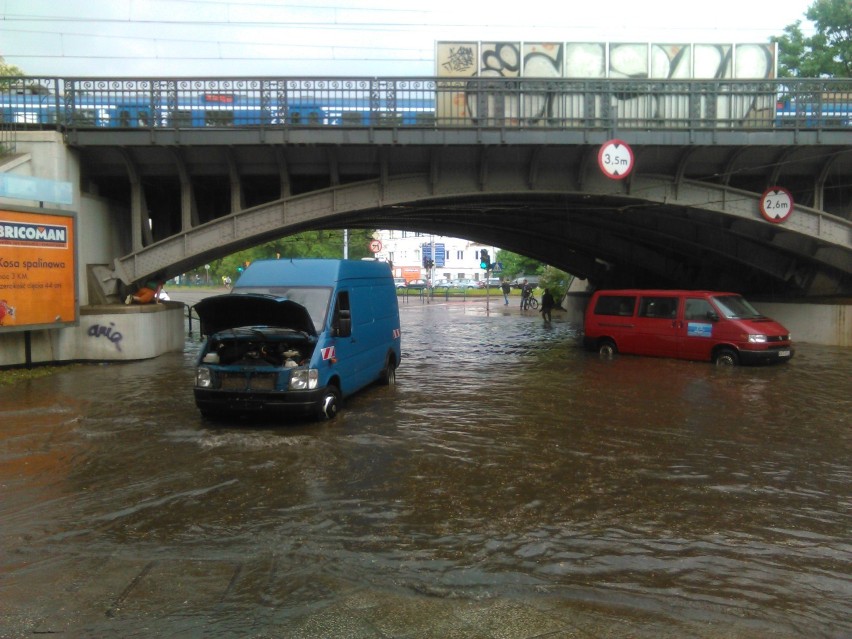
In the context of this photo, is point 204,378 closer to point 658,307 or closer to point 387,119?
point 387,119

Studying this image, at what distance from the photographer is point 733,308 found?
15.6m

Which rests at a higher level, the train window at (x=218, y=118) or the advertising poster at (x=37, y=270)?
the train window at (x=218, y=118)

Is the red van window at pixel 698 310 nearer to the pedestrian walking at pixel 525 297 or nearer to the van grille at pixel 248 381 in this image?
the van grille at pixel 248 381

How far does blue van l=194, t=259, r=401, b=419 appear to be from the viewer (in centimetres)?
885

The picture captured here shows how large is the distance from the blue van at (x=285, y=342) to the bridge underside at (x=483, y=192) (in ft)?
23.4

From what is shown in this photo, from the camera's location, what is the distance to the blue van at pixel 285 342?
348 inches

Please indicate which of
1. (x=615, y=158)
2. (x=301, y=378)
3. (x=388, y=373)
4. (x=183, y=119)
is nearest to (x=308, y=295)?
(x=301, y=378)

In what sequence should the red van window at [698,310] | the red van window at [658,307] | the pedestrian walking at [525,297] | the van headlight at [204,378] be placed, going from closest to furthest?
the van headlight at [204,378], the red van window at [698,310], the red van window at [658,307], the pedestrian walking at [525,297]

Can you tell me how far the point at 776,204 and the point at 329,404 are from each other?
15023mm

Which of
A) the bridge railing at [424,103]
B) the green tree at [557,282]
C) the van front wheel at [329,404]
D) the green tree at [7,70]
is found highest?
the green tree at [7,70]

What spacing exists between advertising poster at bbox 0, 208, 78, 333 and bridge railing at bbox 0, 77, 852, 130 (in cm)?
296

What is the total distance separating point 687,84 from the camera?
17281 millimetres

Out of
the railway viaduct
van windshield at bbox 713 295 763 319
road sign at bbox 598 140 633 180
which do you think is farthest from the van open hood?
van windshield at bbox 713 295 763 319

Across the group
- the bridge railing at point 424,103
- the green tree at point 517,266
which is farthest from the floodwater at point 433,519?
the green tree at point 517,266
